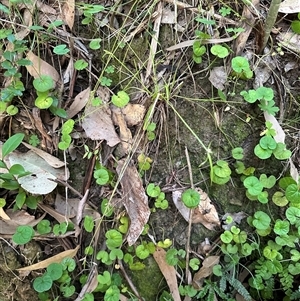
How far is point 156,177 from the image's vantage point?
5.68 ft

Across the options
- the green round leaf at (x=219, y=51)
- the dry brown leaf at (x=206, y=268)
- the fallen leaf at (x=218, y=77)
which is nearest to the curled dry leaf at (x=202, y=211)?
the dry brown leaf at (x=206, y=268)

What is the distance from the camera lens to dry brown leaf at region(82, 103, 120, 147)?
1726mm

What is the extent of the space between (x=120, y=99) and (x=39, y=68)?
1.24 ft

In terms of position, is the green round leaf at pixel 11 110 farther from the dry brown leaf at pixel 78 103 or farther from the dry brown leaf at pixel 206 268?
the dry brown leaf at pixel 206 268

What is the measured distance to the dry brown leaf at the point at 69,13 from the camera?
1.81 m

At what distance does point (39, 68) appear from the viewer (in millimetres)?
1740

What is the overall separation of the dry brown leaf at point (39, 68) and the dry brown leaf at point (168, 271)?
0.85 m

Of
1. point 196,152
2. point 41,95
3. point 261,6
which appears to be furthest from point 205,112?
point 41,95

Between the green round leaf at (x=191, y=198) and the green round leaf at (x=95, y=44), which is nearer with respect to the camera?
the green round leaf at (x=191, y=198)

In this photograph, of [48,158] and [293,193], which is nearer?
[293,193]

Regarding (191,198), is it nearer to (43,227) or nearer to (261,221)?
(261,221)

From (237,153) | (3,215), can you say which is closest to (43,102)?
(3,215)

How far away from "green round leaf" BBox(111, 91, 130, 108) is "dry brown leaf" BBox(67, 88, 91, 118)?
5.8 inches

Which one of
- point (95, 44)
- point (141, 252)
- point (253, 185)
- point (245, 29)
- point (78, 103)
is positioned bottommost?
point (141, 252)
